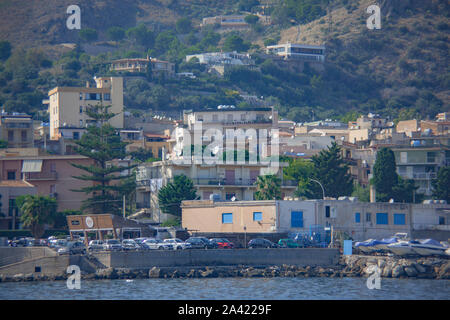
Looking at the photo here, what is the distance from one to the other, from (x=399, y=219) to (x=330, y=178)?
12966 mm

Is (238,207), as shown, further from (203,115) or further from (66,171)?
(203,115)

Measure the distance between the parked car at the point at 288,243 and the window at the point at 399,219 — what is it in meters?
11.2

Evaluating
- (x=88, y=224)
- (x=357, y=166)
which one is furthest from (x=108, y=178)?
(x=357, y=166)

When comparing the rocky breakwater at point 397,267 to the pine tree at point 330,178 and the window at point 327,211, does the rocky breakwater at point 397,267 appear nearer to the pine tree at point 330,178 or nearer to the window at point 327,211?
the window at point 327,211

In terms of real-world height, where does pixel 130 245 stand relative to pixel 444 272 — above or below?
above

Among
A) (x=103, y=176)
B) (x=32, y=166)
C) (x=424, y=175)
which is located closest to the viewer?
(x=103, y=176)

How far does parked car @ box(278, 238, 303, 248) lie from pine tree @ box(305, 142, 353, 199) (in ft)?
56.8

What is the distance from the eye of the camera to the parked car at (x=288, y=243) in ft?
225

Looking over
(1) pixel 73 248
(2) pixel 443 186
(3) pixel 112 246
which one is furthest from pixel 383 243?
(2) pixel 443 186

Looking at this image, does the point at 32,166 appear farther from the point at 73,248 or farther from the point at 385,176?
the point at 385,176

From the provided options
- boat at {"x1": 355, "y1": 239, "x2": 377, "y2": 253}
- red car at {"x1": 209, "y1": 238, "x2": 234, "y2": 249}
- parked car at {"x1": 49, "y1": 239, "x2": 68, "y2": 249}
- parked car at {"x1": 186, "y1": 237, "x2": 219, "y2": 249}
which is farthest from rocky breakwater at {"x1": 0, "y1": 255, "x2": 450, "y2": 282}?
parked car at {"x1": 49, "y1": 239, "x2": 68, "y2": 249}

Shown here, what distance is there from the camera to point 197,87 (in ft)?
634

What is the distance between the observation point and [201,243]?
2633 inches
